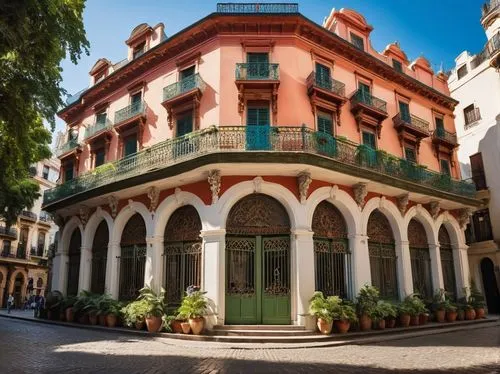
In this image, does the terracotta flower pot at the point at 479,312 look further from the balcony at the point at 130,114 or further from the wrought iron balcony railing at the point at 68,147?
the wrought iron balcony railing at the point at 68,147

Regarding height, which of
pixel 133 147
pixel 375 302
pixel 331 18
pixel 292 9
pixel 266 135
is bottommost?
pixel 375 302

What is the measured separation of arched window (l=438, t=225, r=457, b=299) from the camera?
17.8 meters

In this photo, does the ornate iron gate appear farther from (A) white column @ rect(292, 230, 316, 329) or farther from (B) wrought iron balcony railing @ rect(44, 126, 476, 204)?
(A) white column @ rect(292, 230, 316, 329)

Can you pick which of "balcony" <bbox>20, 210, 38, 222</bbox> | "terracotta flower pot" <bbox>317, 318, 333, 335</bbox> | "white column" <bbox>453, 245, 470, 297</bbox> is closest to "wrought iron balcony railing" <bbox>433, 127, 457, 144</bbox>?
"white column" <bbox>453, 245, 470, 297</bbox>

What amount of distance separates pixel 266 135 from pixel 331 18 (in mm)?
8346

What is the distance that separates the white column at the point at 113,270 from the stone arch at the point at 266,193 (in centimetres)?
555

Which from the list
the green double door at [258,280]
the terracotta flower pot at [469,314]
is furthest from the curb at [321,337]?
the green double door at [258,280]

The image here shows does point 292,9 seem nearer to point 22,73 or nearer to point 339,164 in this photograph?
point 339,164

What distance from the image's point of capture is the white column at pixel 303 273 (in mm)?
11779

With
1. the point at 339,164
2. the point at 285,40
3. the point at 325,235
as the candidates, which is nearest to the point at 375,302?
the point at 325,235

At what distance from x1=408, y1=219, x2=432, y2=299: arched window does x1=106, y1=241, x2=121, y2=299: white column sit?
1223 cm

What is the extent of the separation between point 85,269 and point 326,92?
12.5 metres

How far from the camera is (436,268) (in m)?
16.7

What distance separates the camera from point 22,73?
9180mm
